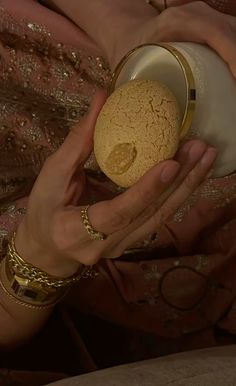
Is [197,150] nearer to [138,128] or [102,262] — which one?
[138,128]

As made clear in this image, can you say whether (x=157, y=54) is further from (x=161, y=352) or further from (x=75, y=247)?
(x=161, y=352)

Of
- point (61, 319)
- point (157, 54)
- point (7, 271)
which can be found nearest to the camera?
point (157, 54)

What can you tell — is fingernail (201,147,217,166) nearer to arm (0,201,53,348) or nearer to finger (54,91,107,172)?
finger (54,91,107,172)

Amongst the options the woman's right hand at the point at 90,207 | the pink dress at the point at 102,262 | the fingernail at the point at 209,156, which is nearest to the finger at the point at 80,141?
the woman's right hand at the point at 90,207

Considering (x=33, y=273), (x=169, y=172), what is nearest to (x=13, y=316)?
(x=33, y=273)

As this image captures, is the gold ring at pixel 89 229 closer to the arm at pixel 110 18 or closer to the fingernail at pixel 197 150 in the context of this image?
the fingernail at pixel 197 150

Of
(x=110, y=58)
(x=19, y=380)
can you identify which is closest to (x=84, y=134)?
(x=110, y=58)
